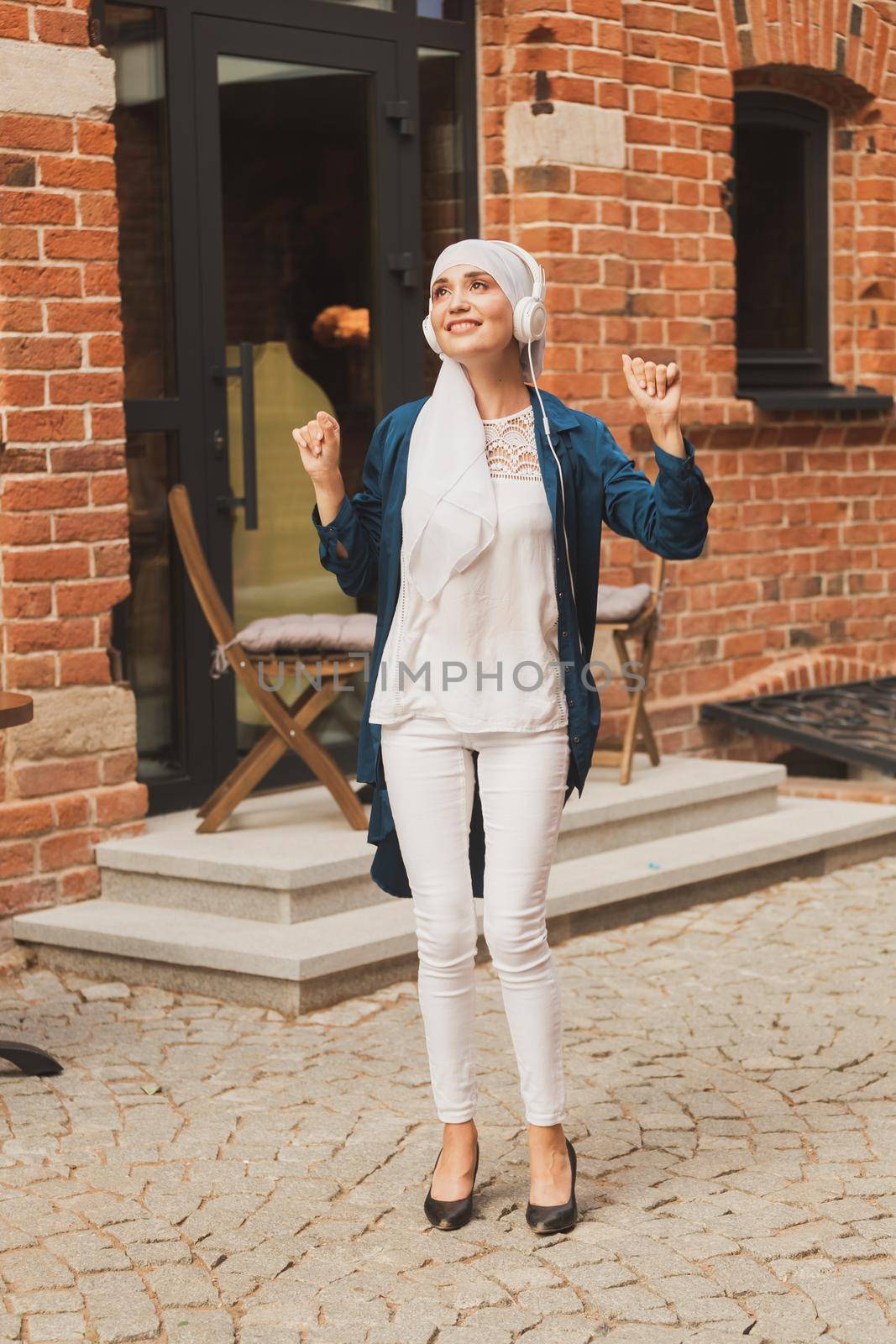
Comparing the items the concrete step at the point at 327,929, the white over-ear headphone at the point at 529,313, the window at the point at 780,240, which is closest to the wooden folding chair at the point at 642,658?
the concrete step at the point at 327,929

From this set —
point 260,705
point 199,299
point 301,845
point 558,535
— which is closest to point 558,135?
point 199,299

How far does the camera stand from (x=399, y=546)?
141 inches

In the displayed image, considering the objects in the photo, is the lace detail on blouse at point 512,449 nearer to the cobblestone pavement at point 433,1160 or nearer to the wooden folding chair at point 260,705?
the cobblestone pavement at point 433,1160

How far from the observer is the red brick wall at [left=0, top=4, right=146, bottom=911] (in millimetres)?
5438

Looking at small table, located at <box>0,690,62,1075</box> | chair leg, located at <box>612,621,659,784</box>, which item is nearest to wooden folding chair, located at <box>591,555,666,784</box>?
chair leg, located at <box>612,621,659,784</box>

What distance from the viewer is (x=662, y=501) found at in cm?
334

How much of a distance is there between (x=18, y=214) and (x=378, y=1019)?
2606mm

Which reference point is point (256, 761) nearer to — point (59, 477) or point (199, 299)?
point (59, 477)

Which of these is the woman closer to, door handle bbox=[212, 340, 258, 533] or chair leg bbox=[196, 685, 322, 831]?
chair leg bbox=[196, 685, 322, 831]

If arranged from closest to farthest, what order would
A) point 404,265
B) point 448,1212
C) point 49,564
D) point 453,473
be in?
point 453,473
point 448,1212
point 49,564
point 404,265

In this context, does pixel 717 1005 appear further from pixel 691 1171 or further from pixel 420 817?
pixel 420 817

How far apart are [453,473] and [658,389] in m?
0.42

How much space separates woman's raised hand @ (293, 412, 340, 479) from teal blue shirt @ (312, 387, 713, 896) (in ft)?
0.37

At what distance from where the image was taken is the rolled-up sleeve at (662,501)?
331cm
